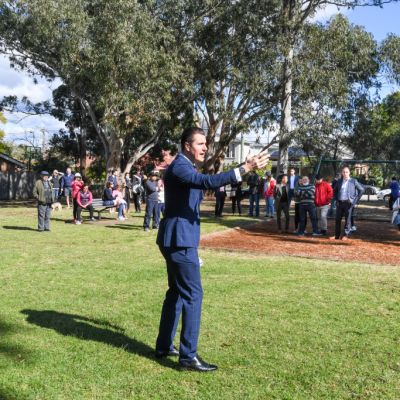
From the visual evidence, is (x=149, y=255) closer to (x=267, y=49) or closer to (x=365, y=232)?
(x=365, y=232)

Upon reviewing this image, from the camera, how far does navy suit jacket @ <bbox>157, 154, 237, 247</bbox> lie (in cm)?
444

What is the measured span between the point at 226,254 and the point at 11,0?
17.9 metres

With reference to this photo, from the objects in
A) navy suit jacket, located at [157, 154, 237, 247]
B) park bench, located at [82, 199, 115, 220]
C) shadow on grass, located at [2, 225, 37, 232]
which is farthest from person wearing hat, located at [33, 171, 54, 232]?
navy suit jacket, located at [157, 154, 237, 247]

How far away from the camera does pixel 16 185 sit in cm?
3484

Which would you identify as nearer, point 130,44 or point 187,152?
point 187,152

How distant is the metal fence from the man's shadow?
96.4 feet

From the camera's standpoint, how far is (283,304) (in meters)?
6.77

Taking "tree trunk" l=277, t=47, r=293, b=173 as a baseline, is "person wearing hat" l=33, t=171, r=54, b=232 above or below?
below

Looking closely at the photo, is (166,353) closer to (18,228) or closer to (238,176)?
(238,176)

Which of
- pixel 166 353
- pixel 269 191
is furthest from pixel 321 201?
pixel 166 353

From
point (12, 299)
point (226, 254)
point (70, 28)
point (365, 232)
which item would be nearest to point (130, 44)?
point (70, 28)

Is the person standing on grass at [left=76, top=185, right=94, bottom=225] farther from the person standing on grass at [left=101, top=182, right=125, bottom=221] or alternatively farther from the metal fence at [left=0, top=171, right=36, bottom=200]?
the metal fence at [left=0, top=171, right=36, bottom=200]

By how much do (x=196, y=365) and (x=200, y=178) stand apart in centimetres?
162

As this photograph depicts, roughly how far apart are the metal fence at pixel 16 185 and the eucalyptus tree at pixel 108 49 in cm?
1114
